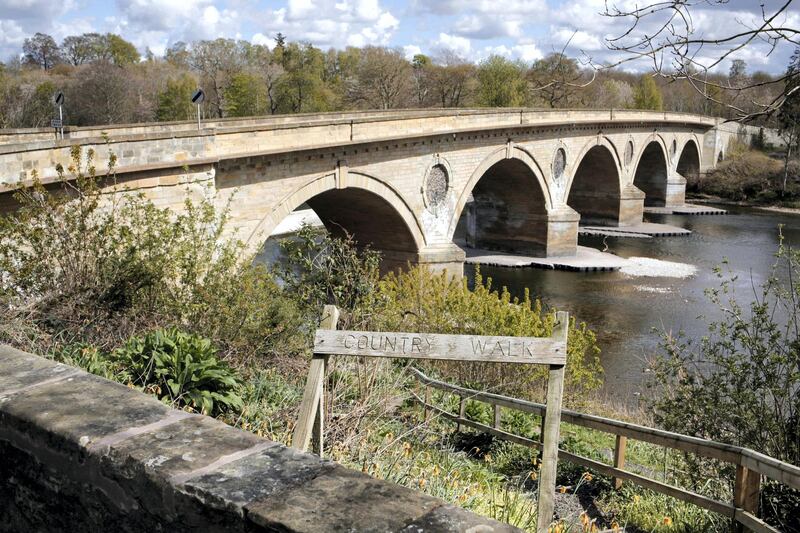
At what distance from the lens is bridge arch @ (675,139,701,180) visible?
5375cm

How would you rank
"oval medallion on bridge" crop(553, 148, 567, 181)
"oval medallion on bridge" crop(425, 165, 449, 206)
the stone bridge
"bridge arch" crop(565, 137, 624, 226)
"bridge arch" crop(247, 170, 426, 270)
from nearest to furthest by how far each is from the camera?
the stone bridge
"bridge arch" crop(247, 170, 426, 270)
"oval medallion on bridge" crop(425, 165, 449, 206)
"oval medallion on bridge" crop(553, 148, 567, 181)
"bridge arch" crop(565, 137, 624, 226)

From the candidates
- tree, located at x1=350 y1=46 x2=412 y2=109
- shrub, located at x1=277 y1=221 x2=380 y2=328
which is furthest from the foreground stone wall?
tree, located at x1=350 y1=46 x2=412 y2=109

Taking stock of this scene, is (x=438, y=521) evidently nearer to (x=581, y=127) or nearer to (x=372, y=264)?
(x=372, y=264)

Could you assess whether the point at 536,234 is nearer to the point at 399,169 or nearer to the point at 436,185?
the point at 436,185

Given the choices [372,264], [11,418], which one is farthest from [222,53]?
[11,418]

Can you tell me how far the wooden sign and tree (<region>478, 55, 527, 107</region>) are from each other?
153ft

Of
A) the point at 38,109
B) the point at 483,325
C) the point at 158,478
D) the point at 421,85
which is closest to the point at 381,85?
the point at 421,85

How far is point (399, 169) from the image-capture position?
19875 millimetres

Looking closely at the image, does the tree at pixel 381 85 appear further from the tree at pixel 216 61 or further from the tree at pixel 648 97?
the tree at pixel 648 97

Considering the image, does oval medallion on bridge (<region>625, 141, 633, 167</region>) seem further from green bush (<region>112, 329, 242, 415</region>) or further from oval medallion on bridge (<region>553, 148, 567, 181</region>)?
green bush (<region>112, 329, 242, 415</region>)

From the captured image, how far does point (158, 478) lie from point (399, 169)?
1822 cm

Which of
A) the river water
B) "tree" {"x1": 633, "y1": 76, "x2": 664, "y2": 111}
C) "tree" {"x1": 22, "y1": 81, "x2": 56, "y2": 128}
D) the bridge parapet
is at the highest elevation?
"tree" {"x1": 633, "y1": 76, "x2": 664, "y2": 111}

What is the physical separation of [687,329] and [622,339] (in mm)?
1899

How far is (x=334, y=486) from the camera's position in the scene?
1.87 m
